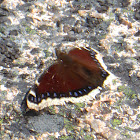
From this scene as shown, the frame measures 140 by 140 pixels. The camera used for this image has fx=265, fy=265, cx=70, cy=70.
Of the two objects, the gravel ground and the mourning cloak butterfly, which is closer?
the mourning cloak butterfly

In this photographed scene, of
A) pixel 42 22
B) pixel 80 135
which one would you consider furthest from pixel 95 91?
pixel 42 22

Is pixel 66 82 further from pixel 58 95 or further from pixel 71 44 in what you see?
pixel 71 44

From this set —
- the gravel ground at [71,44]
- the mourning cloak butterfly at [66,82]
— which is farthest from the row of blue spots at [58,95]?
the gravel ground at [71,44]

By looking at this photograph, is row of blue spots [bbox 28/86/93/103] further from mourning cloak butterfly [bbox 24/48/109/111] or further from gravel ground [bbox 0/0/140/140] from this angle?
gravel ground [bbox 0/0/140/140]

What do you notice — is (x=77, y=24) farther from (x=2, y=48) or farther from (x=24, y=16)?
(x=2, y=48)

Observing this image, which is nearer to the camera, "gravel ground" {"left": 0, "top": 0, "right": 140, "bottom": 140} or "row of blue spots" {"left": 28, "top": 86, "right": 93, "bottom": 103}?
"row of blue spots" {"left": 28, "top": 86, "right": 93, "bottom": 103}

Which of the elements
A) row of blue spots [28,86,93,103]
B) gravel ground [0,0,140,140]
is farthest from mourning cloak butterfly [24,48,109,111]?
gravel ground [0,0,140,140]
